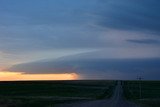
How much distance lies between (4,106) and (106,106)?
12.3 meters

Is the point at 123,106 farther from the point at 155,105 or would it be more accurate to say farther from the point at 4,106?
the point at 4,106

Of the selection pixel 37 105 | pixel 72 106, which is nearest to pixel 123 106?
pixel 72 106

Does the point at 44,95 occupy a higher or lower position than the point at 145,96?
higher

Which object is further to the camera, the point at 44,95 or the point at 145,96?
the point at 44,95

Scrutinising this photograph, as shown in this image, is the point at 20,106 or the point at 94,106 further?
the point at 20,106

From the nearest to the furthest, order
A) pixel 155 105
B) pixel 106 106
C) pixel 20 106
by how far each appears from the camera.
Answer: pixel 106 106 → pixel 20 106 → pixel 155 105

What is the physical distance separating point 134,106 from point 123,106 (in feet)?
6.43

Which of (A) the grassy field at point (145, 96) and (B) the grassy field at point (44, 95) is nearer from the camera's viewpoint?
(B) the grassy field at point (44, 95)

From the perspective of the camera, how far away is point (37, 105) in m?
56.5

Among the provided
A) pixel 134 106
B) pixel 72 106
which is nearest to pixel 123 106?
pixel 134 106

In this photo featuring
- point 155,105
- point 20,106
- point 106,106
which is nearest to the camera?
point 106,106

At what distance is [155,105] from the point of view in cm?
5756

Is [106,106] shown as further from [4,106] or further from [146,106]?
[4,106]

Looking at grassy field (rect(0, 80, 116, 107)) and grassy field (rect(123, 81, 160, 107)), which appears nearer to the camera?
grassy field (rect(0, 80, 116, 107))
